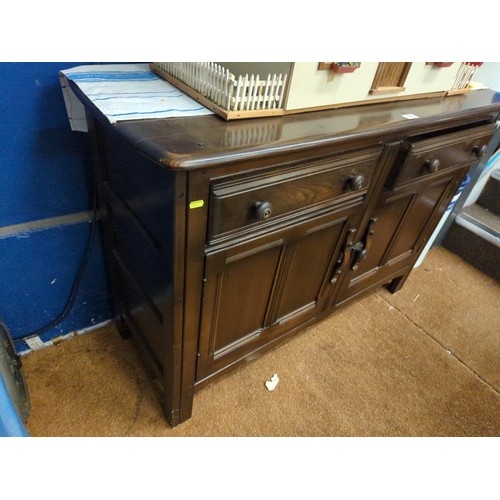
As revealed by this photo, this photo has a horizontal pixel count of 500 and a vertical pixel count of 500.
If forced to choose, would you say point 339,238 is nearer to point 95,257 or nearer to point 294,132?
point 294,132

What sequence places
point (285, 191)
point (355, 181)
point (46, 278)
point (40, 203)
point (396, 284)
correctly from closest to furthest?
1. point (285, 191)
2. point (355, 181)
3. point (40, 203)
4. point (46, 278)
5. point (396, 284)

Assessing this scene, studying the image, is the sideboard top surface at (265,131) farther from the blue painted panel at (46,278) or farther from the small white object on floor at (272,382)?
the small white object on floor at (272,382)

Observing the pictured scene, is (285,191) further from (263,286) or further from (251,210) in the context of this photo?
(263,286)

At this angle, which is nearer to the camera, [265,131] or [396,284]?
[265,131]

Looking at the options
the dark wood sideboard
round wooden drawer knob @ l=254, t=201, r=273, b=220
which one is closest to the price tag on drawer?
the dark wood sideboard

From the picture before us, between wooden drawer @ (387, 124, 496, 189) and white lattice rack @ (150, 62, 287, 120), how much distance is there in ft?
1.31

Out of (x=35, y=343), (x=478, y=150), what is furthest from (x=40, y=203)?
(x=478, y=150)

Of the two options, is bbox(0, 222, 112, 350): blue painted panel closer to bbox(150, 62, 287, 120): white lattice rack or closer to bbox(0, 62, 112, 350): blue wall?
bbox(0, 62, 112, 350): blue wall

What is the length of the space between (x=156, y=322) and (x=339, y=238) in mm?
554

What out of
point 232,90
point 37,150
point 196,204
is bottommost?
point 37,150

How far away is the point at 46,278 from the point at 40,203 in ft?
0.82

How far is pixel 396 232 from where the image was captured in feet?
4.12

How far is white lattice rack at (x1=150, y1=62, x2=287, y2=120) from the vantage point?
2.21ft

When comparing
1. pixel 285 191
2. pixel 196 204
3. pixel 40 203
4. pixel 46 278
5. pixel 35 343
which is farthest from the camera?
pixel 35 343
